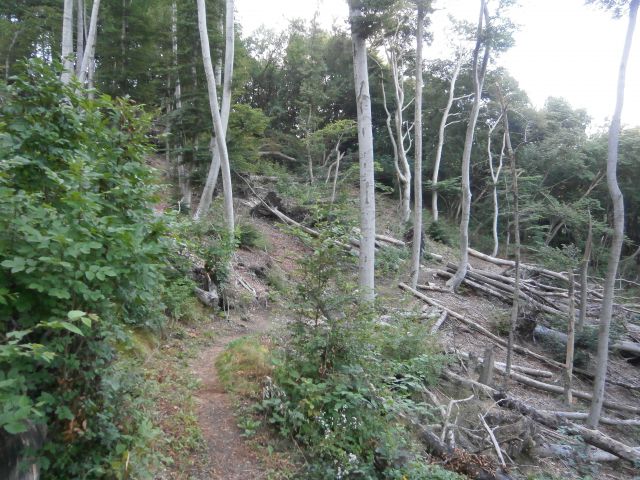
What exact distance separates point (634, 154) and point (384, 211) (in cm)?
1650

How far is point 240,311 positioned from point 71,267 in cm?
706

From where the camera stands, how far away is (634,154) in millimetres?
25719

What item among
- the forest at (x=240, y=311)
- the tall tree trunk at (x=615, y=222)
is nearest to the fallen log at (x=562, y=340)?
the forest at (x=240, y=311)

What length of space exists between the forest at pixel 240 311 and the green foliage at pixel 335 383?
3 cm

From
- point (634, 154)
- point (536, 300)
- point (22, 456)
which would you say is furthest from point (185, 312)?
point (634, 154)

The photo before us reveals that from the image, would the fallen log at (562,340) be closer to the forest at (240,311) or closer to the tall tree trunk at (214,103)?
the forest at (240,311)

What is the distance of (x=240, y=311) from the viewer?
9.05m

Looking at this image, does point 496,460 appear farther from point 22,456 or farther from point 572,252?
point 572,252

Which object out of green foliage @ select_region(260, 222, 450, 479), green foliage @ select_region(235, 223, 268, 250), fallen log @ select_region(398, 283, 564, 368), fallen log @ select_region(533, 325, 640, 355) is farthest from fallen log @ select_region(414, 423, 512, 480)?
green foliage @ select_region(235, 223, 268, 250)

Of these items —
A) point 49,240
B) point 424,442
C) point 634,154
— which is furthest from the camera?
point 634,154

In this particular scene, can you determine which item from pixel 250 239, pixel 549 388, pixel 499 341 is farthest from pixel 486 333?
pixel 250 239

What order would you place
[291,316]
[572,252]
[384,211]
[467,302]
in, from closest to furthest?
[291,316]
[572,252]
[467,302]
[384,211]

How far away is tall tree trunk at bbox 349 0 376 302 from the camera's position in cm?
794

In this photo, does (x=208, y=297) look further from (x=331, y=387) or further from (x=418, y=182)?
(x=418, y=182)
